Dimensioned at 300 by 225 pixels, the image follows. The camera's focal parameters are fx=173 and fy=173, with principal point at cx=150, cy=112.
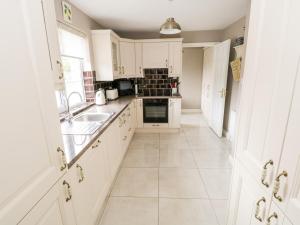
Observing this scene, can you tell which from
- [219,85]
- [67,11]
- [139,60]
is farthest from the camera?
[139,60]

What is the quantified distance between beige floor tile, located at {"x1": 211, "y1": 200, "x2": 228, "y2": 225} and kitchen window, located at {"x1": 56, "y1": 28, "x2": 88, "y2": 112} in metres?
2.24

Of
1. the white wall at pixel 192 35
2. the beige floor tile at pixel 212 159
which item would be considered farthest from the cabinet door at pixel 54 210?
the white wall at pixel 192 35

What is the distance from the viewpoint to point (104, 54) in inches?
125

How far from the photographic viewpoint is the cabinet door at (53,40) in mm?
1124

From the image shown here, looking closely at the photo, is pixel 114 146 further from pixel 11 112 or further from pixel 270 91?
pixel 270 91

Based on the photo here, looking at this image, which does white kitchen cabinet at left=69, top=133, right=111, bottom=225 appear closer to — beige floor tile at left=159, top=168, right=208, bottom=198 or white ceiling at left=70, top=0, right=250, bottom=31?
beige floor tile at left=159, top=168, right=208, bottom=198

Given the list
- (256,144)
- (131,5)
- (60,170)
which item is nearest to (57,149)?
(60,170)

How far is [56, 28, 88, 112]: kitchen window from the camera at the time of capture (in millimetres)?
2356

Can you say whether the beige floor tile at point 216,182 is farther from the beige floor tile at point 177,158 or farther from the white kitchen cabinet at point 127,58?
the white kitchen cabinet at point 127,58

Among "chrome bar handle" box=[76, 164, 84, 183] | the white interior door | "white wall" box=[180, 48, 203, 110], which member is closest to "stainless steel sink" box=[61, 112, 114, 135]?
"chrome bar handle" box=[76, 164, 84, 183]

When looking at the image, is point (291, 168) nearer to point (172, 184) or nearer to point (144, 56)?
point (172, 184)

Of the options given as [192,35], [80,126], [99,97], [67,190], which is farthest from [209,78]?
[67,190]

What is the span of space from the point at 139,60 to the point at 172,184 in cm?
286

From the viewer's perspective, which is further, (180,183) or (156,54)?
(156,54)
